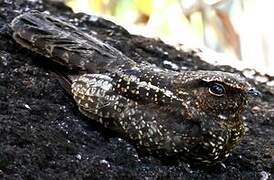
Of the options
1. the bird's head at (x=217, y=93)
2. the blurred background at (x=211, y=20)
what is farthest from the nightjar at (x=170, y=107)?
the blurred background at (x=211, y=20)

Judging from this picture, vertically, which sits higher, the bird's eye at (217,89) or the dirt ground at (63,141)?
the bird's eye at (217,89)

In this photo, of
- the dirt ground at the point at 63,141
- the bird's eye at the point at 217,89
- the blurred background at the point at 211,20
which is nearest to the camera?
the dirt ground at the point at 63,141

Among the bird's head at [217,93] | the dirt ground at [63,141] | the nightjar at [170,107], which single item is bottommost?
the dirt ground at [63,141]

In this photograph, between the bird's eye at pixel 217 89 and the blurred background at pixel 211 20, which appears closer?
the bird's eye at pixel 217 89

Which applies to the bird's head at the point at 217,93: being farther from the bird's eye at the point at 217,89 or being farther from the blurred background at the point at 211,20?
the blurred background at the point at 211,20

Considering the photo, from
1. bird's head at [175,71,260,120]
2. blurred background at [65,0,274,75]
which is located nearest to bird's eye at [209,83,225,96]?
bird's head at [175,71,260,120]

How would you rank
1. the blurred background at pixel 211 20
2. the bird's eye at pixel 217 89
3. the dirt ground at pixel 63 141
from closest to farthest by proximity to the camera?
the dirt ground at pixel 63 141 → the bird's eye at pixel 217 89 → the blurred background at pixel 211 20

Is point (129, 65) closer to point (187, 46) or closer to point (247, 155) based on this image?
point (247, 155)
